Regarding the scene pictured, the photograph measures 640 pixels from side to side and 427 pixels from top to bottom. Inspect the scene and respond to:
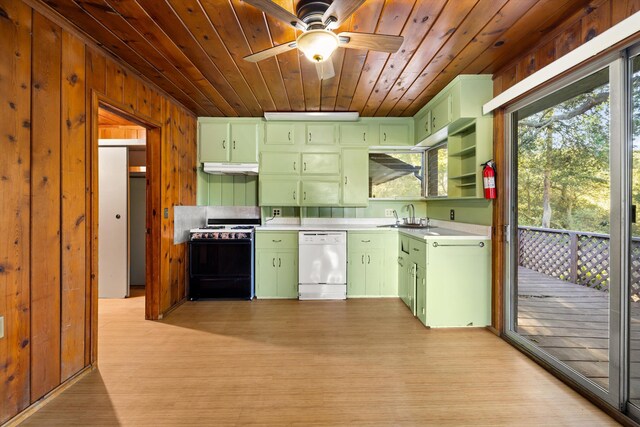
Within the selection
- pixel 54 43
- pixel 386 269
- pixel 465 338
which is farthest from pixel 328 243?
pixel 54 43

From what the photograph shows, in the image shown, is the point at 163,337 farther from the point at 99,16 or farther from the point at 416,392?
the point at 99,16

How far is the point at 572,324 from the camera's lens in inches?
109

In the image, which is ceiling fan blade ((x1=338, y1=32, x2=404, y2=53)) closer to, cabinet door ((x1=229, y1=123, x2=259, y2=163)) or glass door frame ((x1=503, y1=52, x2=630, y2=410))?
glass door frame ((x1=503, y1=52, x2=630, y2=410))

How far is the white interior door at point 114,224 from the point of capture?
3.77 meters

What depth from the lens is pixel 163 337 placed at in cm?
266

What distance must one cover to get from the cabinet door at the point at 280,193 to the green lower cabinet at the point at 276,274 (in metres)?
0.69

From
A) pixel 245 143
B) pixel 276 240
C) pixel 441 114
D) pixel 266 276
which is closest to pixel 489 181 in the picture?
pixel 441 114

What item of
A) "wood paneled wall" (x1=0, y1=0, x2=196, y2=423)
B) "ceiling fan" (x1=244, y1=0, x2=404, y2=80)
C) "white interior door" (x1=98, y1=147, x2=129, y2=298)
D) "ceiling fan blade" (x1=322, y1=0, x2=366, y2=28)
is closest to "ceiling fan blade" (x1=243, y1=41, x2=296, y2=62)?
"ceiling fan" (x1=244, y1=0, x2=404, y2=80)

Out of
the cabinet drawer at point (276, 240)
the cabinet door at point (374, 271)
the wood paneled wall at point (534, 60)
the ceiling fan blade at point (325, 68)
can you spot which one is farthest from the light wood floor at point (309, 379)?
the ceiling fan blade at point (325, 68)

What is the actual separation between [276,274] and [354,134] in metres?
2.18

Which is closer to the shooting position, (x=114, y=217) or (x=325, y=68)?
(x=325, y=68)

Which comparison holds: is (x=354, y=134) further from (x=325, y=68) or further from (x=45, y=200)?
(x=45, y=200)

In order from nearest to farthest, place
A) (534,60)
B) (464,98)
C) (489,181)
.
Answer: (534,60) → (489,181) → (464,98)

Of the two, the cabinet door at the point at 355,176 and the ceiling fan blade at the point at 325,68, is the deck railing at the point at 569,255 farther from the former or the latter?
the ceiling fan blade at the point at 325,68
